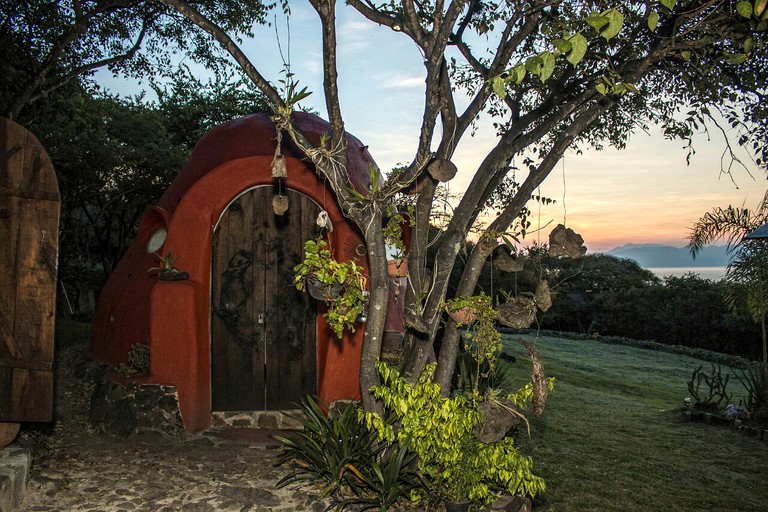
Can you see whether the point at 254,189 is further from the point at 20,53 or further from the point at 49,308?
the point at 20,53

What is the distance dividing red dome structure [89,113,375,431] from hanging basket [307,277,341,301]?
207 centimetres

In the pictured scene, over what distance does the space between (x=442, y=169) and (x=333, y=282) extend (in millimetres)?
1444

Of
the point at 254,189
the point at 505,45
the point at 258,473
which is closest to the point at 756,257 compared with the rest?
the point at 505,45

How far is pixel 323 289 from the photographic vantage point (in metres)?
5.55

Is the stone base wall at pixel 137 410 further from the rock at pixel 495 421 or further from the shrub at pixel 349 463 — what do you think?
the rock at pixel 495 421

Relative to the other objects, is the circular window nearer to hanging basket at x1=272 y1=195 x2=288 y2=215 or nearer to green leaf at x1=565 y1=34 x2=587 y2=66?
hanging basket at x1=272 y1=195 x2=288 y2=215

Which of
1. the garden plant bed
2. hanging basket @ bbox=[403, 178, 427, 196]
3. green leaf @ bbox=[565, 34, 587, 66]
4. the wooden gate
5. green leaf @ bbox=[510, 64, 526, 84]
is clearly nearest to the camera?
green leaf @ bbox=[565, 34, 587, 66]

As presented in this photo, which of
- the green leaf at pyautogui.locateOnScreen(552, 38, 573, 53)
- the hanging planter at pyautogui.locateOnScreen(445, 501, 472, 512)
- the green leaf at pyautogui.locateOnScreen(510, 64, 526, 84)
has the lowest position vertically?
the hanging planter at pyautogui.locateOnScreen(445, 501, 472, 512)

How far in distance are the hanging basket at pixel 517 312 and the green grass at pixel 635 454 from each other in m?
2.31

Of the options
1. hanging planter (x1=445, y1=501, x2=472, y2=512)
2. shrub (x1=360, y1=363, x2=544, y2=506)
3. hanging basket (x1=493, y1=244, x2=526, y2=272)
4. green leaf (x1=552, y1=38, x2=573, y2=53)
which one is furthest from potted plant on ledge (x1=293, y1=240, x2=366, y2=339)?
green leaf (x1=552, y1=38, x2=573, y2=53)

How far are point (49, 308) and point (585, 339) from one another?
1975cm

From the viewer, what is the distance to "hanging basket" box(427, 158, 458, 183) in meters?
5.70

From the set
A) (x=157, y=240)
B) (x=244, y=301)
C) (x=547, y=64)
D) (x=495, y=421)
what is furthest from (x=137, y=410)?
(x=547, y=64)

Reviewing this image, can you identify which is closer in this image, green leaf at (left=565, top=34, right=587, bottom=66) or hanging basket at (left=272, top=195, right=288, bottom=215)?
green leaf at (left=565, top=34, right=587, bottom=66)
